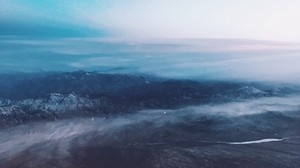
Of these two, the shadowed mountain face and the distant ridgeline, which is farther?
the distant ridgeline

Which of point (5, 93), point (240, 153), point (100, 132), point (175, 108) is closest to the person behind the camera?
point (240, 153)

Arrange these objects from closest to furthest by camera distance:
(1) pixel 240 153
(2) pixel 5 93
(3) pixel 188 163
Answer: (3) pixel 188 163, (1) pixel 240 153, (2) pixel 5 93

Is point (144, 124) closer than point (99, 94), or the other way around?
point (144, 124)

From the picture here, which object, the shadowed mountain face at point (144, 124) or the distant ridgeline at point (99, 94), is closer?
the shadowed mountain face at point (144, 124)

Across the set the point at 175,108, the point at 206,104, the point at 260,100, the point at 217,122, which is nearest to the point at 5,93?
the point at 175,108

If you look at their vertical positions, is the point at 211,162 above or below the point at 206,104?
above

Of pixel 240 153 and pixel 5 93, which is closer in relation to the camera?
pixel 240 153

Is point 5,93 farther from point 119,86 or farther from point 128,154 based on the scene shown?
point 128,154

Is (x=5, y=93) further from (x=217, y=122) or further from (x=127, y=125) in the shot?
(x=217, y=122)
